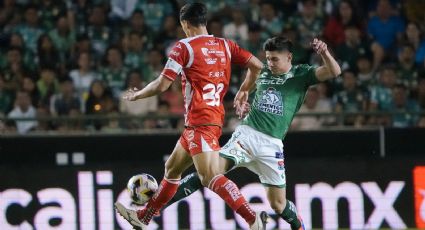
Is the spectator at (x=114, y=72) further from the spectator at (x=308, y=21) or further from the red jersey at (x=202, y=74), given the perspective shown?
the red jersey at (x=202, y=74)

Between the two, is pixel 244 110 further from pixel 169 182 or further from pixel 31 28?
pixel 31 28

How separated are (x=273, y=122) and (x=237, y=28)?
597 cm

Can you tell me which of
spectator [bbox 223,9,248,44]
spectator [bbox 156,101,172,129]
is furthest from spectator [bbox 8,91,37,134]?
spectator [bbox 223,9,248,44]

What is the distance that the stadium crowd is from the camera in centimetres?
1436

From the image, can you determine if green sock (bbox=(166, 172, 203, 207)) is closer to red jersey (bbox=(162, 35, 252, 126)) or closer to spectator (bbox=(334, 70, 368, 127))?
red jersey (bbox=(162, 35, 252, 126))

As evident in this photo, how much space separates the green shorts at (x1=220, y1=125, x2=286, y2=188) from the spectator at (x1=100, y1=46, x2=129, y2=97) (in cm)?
537

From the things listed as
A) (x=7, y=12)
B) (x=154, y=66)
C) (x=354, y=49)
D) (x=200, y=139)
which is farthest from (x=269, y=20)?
(x=200, y=139)

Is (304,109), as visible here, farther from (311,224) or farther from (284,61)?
(284,61)

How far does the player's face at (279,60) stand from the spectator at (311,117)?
404 centimetres

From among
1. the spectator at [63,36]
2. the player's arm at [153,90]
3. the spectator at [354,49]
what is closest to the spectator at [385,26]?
the spectator at [354,49]

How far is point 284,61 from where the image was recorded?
31.9ft

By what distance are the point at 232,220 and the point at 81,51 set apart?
427 centimetres

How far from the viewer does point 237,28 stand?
1558 centimetres

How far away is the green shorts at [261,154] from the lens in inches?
381
